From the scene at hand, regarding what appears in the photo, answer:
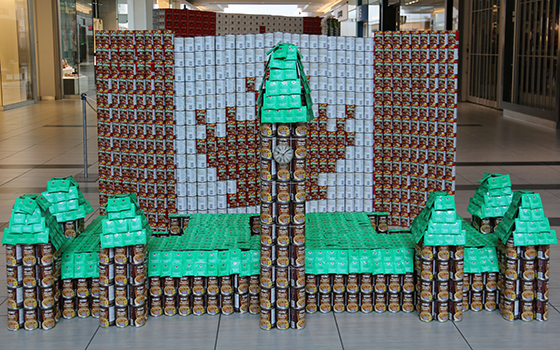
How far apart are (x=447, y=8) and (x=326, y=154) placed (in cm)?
1825

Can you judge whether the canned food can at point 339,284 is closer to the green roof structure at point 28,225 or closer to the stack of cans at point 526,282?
the stack of cans at point 526,282

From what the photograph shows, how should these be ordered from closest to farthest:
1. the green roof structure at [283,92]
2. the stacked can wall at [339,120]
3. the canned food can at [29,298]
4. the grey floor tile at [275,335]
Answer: the grey floor tile at [275,335]
the green roof structure at [283,92]
the canned food can at [29,298]
the stacked can wall at [339,120]

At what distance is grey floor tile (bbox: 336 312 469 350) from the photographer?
185 inches

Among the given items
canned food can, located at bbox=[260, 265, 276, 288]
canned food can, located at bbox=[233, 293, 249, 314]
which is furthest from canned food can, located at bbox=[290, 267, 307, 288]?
canned food can, located at bbox=[233, 293, 249, 314]

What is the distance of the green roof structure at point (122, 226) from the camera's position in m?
4.87

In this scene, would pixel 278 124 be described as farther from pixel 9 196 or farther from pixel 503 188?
pixel 9 196

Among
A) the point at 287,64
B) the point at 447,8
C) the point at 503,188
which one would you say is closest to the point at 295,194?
the point at 287,64

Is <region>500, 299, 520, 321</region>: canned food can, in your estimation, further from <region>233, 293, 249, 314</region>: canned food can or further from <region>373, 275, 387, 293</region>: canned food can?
<region>233, 293, 249, 314</region>: canned food can

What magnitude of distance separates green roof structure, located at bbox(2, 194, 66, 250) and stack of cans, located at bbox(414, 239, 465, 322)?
9.22 feet

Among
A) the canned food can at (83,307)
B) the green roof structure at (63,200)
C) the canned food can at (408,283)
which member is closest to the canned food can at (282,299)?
the canned food can at (408,283)

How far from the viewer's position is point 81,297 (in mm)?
5215

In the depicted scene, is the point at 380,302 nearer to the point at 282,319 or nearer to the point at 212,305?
the point at 282,319

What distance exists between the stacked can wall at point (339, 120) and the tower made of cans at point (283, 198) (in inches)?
97.1

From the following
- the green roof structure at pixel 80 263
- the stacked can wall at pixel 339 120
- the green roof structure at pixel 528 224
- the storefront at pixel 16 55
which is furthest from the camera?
the storefront at pixel 16 55
